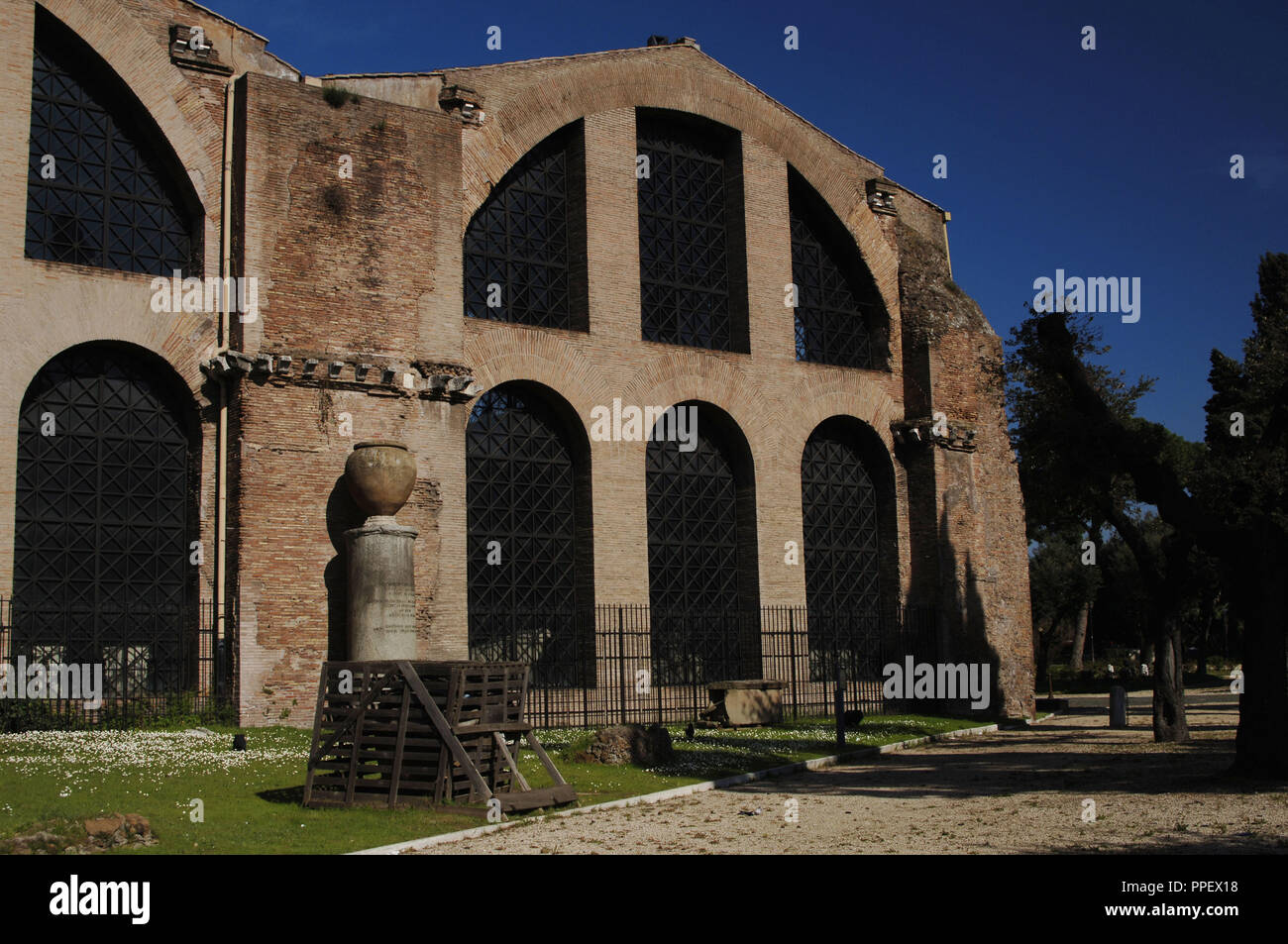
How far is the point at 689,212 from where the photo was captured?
80.6 feet

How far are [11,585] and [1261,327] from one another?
23705 mm

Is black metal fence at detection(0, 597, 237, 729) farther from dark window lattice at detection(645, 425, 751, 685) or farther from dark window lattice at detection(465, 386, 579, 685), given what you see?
dark window lattice at detection(645, 425, 751, 685)

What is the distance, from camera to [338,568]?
712 inches

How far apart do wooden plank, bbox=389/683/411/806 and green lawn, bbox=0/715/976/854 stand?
0.20m

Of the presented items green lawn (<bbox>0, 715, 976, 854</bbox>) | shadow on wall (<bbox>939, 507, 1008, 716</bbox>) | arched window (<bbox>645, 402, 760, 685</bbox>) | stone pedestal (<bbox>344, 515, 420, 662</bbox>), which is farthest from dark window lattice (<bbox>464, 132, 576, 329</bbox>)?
shadow on wall (<bbox>939, 507, 1008, 716</bbox>)

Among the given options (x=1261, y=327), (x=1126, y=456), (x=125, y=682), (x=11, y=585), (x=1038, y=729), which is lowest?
(x=1038, y=729)

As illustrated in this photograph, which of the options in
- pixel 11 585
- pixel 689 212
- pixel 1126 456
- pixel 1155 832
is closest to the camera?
pixel 1155 832

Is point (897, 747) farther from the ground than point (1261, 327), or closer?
closer

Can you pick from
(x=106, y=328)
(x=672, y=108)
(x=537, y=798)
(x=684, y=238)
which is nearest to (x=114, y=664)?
(x=106, y=328)

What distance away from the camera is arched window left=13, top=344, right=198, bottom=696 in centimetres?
1714

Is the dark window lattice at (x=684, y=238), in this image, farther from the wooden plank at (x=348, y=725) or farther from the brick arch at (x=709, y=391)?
the wooden plank at (x=348, y=725)

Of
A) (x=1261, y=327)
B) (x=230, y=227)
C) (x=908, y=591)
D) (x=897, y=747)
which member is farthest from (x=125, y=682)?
(x=1261, y=327)

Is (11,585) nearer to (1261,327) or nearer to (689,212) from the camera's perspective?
(689,212)

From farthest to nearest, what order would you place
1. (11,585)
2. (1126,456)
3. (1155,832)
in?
(11,585) < (1126,456) < (1155,832)
